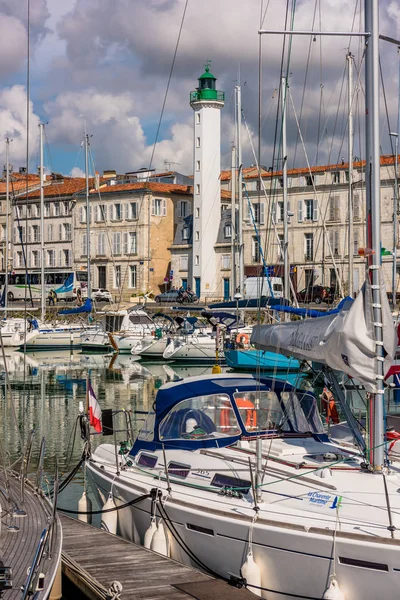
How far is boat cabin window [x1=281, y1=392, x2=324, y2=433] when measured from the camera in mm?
13305

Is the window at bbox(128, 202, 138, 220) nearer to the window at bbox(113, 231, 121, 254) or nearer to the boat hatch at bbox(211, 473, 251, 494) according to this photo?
the window at bbox(113, 231, 121, 254)

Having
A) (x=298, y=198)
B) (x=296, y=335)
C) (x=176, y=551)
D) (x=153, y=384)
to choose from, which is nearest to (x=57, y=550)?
(x=176, y=551)

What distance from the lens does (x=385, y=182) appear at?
67.2 metres

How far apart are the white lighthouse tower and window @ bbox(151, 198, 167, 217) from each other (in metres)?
7.26

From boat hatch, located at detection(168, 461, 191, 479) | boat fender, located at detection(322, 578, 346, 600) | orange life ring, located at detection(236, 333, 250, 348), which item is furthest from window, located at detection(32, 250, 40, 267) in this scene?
boat fender, located at detection(322, 578, 346, 600)

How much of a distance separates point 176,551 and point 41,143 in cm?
5190

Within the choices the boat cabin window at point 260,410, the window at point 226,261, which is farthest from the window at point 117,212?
the boat cabin window at point 260,410

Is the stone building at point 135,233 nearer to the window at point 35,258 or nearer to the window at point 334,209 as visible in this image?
the window at point 35,258

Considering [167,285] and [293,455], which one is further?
[167,285]

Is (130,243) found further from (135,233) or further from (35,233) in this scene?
(35,233)

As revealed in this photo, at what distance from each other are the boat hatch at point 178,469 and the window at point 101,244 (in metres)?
72.5

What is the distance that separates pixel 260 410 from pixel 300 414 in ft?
2.25

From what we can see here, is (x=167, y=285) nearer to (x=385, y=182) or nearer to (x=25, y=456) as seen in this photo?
(x=385, y=182)

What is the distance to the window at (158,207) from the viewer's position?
265 feet
